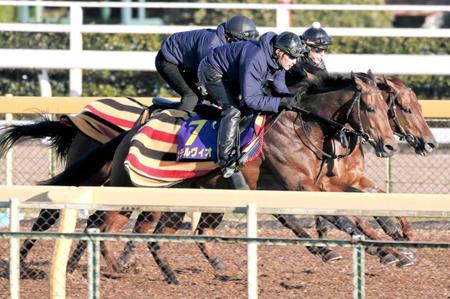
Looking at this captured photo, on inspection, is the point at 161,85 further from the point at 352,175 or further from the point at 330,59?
the point at 352,175

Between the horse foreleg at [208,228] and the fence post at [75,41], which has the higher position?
the fence post at [75,41]

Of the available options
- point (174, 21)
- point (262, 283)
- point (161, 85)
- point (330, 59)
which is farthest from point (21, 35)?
point (262, 283)

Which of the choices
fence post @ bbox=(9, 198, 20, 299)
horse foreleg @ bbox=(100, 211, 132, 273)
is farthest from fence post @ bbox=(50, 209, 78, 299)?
horse foreleg @ bbox=(100, 211, 132, 273)

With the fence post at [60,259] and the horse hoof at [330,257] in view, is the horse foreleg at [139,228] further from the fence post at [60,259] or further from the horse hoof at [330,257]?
the fence post at [60,259]

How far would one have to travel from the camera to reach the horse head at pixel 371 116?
27.5ft

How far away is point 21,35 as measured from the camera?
589 inches

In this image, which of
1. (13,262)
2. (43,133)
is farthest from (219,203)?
(43,133)

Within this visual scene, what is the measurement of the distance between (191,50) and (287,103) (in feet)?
3.82

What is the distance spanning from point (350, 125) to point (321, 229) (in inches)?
35.6

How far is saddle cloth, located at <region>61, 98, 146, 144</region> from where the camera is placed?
915 cm

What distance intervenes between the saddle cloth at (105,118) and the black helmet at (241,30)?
0.97 meters

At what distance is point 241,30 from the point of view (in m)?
8.86

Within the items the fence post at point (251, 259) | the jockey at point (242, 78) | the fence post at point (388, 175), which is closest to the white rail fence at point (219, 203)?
the fence post at point (251, 259)

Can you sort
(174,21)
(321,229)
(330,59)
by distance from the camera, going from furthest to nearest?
1. (174,21)
2. (330,59)
3. (321,229)
